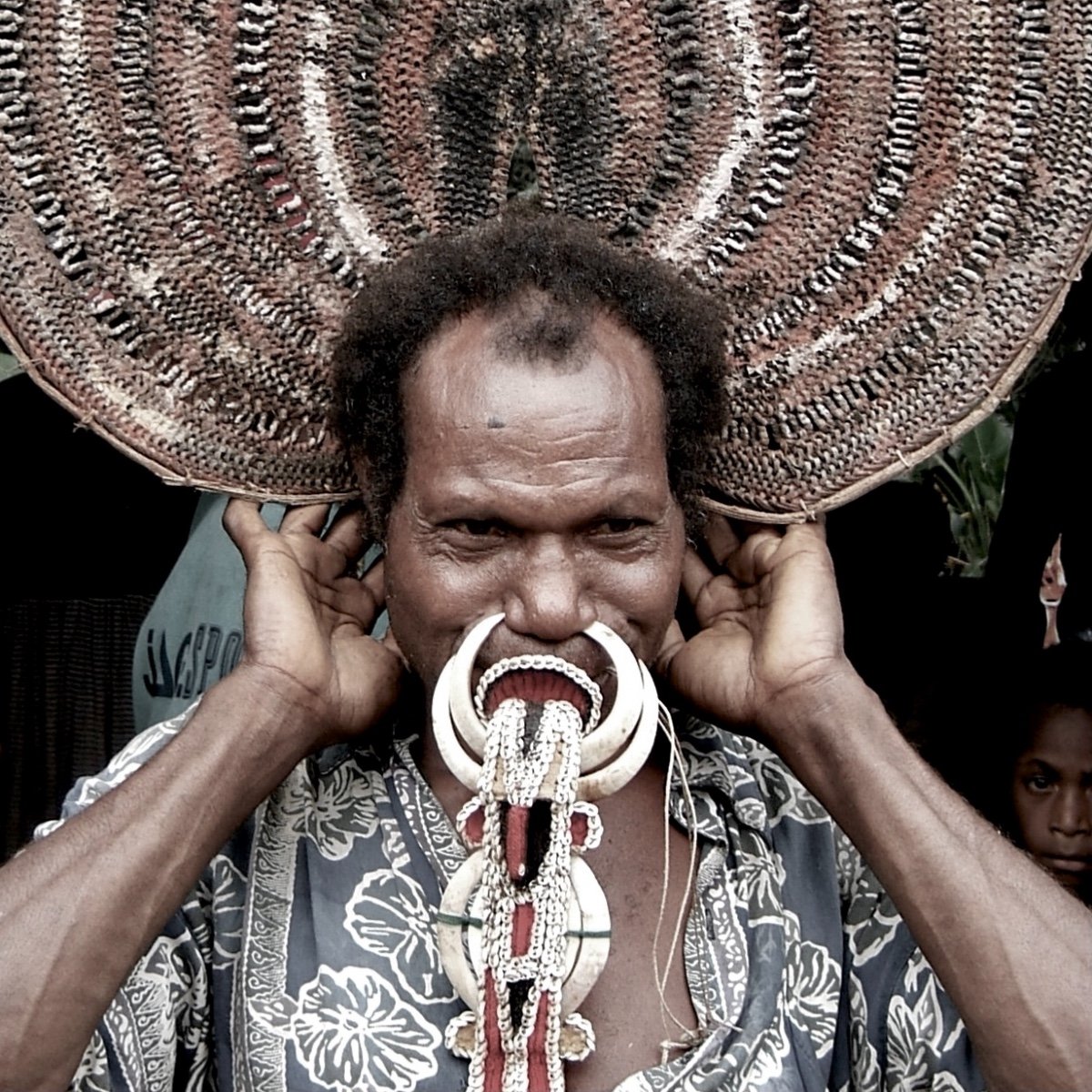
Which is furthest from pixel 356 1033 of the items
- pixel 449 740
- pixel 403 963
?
pixel 449 740

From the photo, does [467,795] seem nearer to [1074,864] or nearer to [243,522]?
[243,522]

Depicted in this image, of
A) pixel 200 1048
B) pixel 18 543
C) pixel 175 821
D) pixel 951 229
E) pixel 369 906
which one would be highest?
pixel 951 229

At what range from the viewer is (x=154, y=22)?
1.73 metres

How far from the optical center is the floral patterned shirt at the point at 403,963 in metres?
1.59

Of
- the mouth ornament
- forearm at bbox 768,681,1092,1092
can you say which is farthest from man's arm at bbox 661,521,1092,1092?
the mouth ornament

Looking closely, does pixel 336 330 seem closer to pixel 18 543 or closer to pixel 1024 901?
pixel 1024 901

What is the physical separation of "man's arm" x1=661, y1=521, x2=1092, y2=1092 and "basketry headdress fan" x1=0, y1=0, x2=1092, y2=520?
0.44 feet

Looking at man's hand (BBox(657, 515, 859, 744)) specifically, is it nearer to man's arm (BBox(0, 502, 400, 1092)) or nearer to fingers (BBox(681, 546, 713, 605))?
fingers (BBox(681, 546, 713, 605))

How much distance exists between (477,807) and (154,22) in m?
0.90

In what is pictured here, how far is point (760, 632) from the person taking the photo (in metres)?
1.82

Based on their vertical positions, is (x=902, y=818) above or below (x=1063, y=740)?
above

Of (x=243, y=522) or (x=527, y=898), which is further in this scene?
(x=243, y=522)

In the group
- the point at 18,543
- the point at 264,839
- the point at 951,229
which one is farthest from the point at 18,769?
the point at 951,229

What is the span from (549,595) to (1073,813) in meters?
1.79
